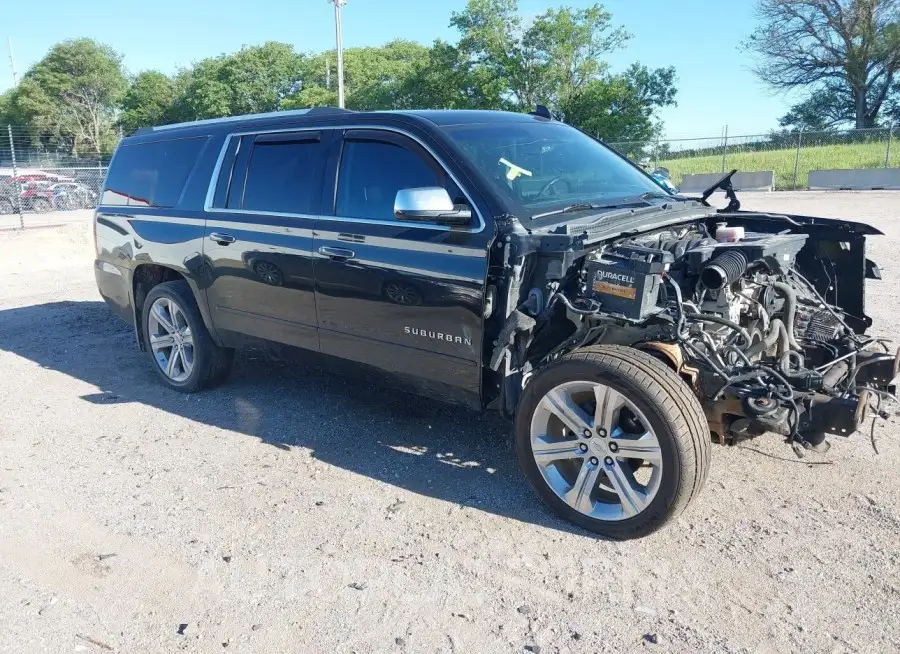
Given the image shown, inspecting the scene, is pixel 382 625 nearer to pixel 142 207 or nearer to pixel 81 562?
pixel 81 562

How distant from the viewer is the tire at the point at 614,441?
10.2ft

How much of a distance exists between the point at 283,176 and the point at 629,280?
95.6 inches

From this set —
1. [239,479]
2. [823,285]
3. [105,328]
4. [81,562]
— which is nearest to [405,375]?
[239,479]

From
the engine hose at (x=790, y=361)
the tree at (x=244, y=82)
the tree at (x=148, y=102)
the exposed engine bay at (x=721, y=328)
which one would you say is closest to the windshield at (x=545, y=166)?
the exposed engine bay at (x=721, y=328)

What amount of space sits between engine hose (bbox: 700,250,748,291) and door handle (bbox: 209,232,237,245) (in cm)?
302

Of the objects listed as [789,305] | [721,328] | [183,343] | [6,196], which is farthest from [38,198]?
[789,305]

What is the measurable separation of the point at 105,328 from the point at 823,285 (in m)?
7.05

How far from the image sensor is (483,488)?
12.7 feet

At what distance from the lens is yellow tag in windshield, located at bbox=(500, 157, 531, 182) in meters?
3.92

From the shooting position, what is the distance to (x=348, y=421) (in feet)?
16.0

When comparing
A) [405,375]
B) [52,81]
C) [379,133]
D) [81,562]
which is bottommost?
[81,562]

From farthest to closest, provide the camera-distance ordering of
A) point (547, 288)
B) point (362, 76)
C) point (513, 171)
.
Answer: point (362, 76), point (513, 171), point (547, 288)

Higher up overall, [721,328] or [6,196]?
[6,196]

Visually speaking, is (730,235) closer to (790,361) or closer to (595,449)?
(790,361)
